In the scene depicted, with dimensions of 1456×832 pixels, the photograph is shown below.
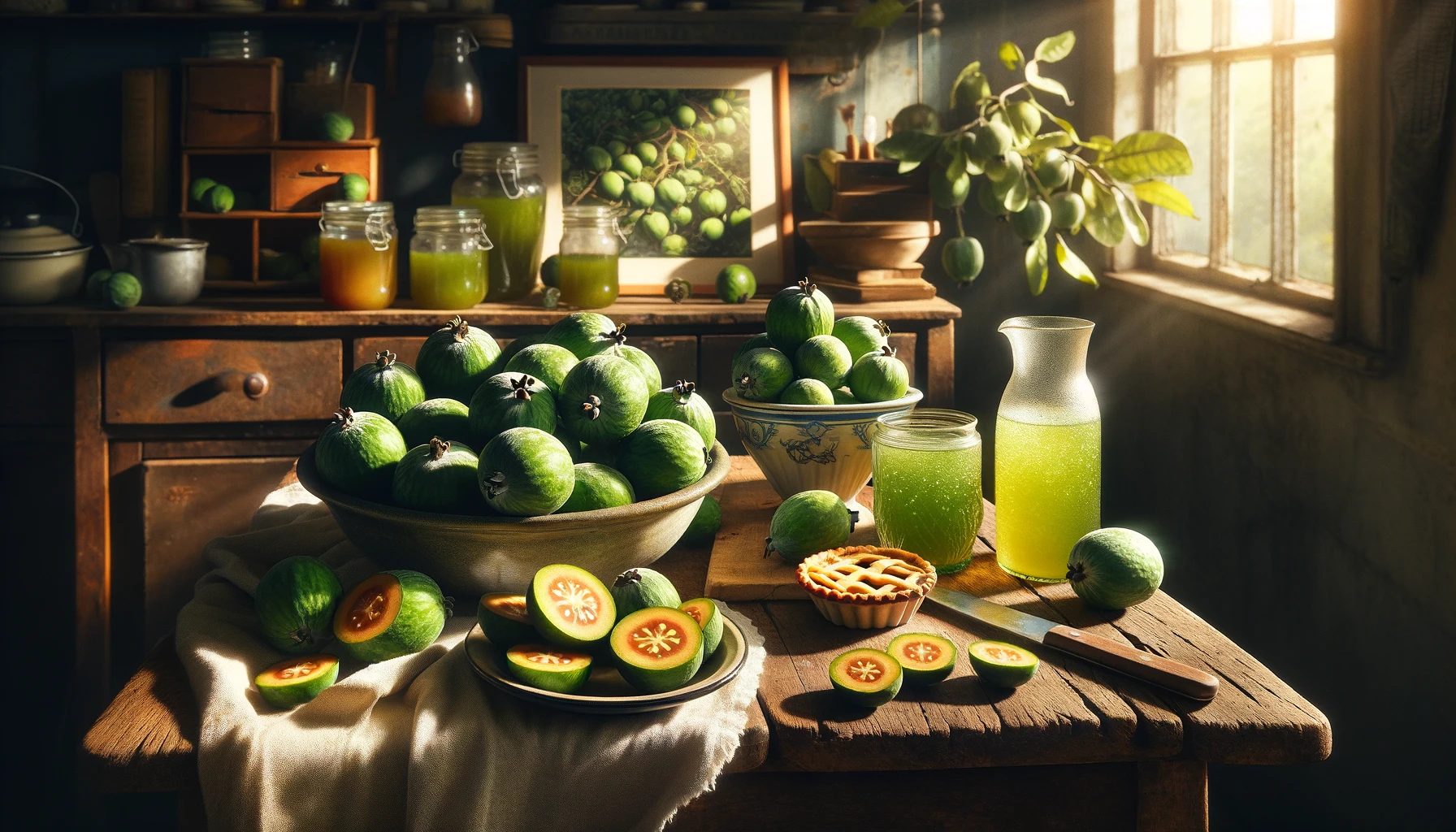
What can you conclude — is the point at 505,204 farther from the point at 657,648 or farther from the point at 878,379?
the point at 657,648

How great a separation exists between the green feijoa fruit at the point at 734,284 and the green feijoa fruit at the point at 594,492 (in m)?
1.77

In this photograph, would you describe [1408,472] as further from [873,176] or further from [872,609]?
[873,176]

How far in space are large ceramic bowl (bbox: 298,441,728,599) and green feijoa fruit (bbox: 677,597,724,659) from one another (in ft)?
0.39

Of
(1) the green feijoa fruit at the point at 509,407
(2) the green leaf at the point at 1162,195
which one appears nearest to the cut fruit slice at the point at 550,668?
(1) the green feijoa fruit at the point at 509,407

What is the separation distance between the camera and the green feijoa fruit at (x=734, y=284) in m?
2.77

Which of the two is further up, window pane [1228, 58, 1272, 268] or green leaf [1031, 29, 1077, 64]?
green leaf [1031, 29, 1077, 64]

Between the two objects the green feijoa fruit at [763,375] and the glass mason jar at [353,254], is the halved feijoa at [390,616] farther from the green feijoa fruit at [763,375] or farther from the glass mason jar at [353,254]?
the glass mason jar at [353,254]

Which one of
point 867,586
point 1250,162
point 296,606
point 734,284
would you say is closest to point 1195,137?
point 1250,162

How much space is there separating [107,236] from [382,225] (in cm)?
87

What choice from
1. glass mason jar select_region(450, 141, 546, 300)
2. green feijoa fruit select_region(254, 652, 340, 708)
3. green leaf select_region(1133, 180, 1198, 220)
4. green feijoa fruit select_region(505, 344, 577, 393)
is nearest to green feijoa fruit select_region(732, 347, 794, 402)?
green feijoa fruit select_region(505, 344, 577, 393)

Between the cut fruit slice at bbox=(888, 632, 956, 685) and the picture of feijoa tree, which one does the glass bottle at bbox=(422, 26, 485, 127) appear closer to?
the picture of feijoa tree

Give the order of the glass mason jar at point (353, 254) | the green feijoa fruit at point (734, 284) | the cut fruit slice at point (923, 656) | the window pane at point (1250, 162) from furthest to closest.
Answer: the green feijoa fruit at point (734, 284), the glass mason jar at point (353, 254), the window pane at point (1250, 162), the cut fruit slice at point (923, 656)

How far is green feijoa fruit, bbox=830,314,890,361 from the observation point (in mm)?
1423

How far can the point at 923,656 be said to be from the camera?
3.17 feet
